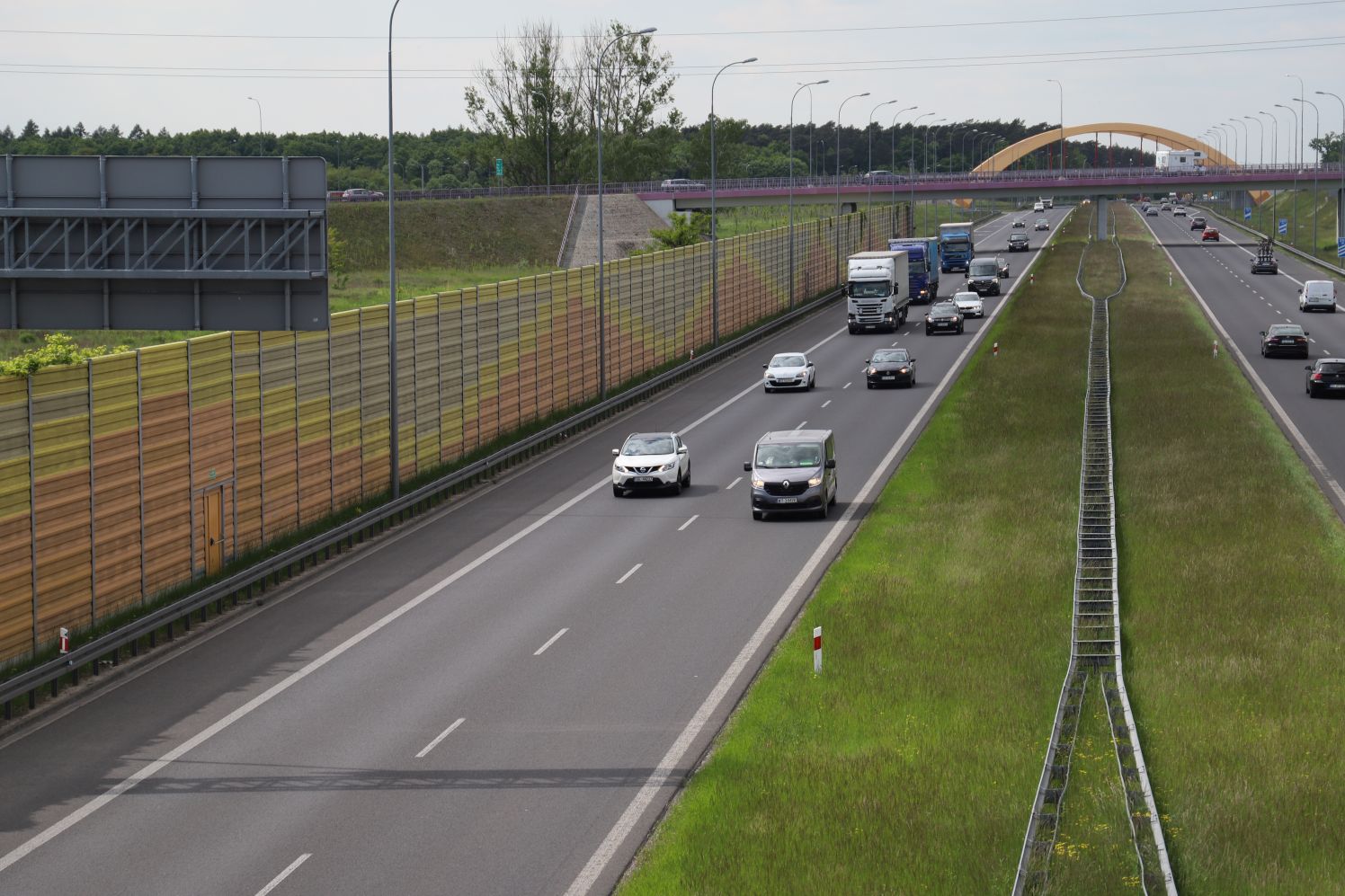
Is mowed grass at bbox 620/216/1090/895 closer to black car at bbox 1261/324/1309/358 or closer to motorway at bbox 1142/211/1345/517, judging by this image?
motorway at bbox 1142/211/1345/517

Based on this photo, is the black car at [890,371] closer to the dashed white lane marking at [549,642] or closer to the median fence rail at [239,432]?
the median fence rail at [239,432]

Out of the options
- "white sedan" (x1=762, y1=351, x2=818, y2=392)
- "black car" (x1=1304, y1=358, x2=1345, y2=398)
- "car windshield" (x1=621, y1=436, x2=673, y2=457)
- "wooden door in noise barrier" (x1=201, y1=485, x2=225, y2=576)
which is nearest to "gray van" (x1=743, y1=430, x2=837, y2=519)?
"car windshield" (x1=621, y1=436, x2=673, y2=457)

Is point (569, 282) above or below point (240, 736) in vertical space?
above

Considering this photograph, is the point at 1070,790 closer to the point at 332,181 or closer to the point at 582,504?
the point at 582,504

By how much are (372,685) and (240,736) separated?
2655 mm

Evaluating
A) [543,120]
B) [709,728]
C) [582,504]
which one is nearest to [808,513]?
[582,504]

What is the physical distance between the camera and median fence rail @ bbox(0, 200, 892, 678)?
86.8ft

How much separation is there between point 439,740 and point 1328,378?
42250 millimetres

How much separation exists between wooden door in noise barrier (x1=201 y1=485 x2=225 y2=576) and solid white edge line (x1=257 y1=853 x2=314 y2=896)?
14.9m

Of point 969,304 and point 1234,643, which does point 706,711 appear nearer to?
Answer: point 1234,643

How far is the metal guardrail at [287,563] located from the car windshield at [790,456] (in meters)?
7.85

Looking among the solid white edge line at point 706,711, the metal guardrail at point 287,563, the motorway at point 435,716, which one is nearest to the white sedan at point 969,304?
the metal guardrail at point 287,563

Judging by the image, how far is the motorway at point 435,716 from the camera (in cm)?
1800

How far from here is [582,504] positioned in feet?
131
